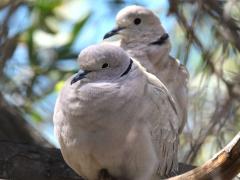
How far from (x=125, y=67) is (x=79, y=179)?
2.59ft

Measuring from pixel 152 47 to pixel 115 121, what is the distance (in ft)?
4.30

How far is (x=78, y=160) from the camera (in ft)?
10.4

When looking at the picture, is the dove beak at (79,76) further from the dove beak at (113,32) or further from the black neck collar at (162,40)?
the black neck collar at (162,40)

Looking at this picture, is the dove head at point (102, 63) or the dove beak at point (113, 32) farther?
the dove beak at point (113, 32)

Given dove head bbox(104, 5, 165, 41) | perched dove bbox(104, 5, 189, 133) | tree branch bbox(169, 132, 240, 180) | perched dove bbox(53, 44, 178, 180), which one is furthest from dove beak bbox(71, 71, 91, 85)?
dove head bbox(104, 5, 165, 41)

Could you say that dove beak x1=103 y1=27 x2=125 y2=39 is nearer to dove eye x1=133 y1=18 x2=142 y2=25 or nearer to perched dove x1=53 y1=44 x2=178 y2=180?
dove eye x1=133 y1=18 x2=142 y2=25

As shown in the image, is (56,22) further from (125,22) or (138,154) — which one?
(138,154)

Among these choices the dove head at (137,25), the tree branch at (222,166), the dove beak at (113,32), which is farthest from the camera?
the dove head at (137,25)

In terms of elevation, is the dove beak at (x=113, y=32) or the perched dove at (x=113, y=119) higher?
the perched dove at (x=113, y=119)

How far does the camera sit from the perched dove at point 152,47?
4.27 meters

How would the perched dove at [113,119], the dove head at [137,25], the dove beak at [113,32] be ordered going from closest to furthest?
the perched dove at [113,119] → the dove beak at [113,32] → the dove head at [137,25]

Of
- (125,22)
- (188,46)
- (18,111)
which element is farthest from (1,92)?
(188,46)

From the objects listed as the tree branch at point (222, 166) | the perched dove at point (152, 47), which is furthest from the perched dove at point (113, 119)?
the perched dove at point (152, 47)

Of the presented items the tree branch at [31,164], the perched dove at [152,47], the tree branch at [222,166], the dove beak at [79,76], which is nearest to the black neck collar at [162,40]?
the perched dove at [152,47]
